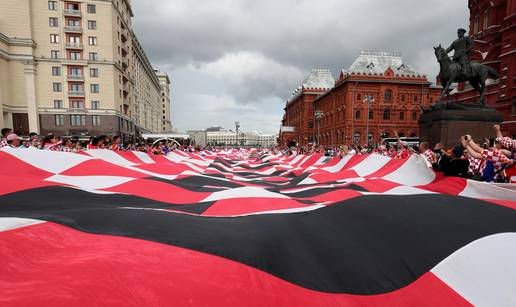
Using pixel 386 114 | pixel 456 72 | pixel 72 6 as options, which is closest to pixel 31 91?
pixel 72 6

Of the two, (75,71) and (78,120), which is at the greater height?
(75,71)

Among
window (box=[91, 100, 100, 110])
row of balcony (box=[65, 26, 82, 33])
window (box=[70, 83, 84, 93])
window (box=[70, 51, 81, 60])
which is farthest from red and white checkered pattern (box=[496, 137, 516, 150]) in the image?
row of balcony (box=[65, 26, 82, 33])

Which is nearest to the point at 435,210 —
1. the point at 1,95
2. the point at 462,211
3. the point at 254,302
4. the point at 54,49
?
the point at 462,211

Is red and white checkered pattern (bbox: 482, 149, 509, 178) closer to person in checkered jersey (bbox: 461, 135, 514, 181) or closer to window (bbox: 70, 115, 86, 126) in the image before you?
person in checkered jersey (bbox: 461, 135, 514, 181)

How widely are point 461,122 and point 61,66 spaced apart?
41.1 meters

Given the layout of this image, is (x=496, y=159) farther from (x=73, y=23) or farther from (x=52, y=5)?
(x=52, y=5)

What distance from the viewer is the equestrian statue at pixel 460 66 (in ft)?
29.2

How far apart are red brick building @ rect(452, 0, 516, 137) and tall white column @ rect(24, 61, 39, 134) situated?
47.8 metres

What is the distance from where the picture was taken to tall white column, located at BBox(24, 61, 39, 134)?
29688mm

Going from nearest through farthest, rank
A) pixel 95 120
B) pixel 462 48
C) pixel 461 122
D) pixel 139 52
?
pixel 461 122 → pixel 462 48 → pixel 95 120 → pixel 139 52

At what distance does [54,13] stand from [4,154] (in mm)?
39842

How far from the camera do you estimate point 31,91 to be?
98.0 ft

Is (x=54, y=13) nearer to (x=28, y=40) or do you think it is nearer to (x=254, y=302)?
(x=28, y=40)

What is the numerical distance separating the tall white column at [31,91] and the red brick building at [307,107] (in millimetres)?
46254
